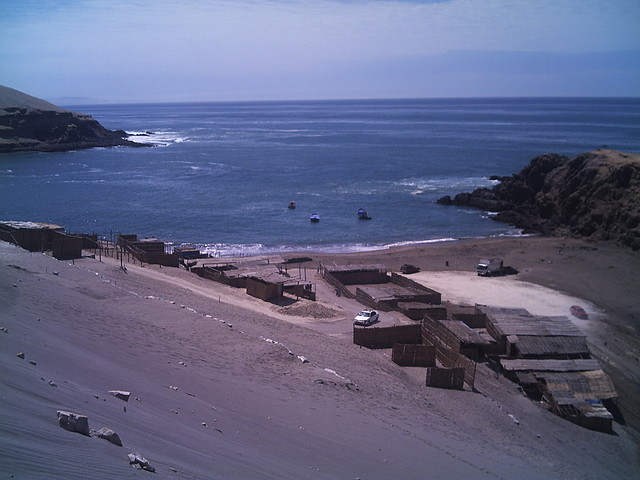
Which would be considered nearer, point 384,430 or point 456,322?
point 384,430

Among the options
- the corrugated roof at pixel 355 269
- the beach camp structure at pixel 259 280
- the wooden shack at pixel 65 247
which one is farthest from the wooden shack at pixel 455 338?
the wooden shack at pixel 65 247

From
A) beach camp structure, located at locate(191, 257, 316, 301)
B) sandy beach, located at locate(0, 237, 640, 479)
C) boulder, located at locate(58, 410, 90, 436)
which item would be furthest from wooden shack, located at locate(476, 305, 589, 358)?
boulder, located at locate(58, 410, 90, 436)

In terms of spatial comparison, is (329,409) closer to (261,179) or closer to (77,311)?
(77,311)

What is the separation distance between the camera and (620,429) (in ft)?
57.5

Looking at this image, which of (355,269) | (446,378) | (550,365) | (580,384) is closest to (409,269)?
(355,269)

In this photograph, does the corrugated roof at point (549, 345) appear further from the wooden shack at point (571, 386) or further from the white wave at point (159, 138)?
the white wave at point (159, 138)

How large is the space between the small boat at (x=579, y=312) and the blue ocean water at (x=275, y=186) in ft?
63.2

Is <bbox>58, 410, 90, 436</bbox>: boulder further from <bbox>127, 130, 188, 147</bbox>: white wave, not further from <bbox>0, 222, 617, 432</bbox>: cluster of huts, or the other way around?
<bbox>127, 130, 188, 147</bbox>: white wave

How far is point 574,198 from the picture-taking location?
4969cm

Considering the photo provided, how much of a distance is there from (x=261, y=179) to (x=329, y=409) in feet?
207

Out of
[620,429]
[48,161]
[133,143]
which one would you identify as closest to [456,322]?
[620,429]

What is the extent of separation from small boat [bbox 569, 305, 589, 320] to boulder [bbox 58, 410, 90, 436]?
2539 cm

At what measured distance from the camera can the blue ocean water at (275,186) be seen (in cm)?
4922

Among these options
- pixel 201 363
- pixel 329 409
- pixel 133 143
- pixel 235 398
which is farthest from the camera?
pixel 133 143
